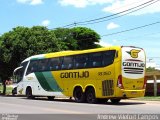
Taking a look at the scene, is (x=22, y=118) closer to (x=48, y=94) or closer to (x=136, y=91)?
(x=136, y=91)

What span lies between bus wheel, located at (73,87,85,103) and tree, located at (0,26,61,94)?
16.2 m

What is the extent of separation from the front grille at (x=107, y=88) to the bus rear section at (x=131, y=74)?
1.98 ft

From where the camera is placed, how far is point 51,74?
3073 centimetres

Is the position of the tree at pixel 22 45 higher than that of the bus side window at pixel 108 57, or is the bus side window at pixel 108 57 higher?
the tree at pixel 22 45

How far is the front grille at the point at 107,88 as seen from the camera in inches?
1001

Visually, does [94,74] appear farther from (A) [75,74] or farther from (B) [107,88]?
(A) [75,74]

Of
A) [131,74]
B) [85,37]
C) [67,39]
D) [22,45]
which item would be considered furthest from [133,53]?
[85,37]

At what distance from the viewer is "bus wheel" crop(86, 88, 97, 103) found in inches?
1050

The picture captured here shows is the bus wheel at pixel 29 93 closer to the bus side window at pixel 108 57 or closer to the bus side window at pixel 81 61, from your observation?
the bus side window at pixel 81 61

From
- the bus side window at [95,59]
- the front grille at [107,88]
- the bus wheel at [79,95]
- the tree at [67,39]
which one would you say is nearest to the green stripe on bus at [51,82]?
the bus wheel at [79,95]

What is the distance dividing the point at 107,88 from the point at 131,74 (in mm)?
1646

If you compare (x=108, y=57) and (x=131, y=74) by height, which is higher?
(x=108, y=57)

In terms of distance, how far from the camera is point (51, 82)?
31.0 m

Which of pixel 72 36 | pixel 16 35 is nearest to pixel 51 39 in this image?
pixel 16 35
